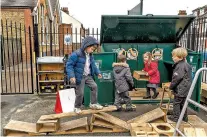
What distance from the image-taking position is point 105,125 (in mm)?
4469

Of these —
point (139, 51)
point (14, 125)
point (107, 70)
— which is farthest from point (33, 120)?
point (139, 51)

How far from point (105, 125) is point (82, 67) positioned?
121 centimetres

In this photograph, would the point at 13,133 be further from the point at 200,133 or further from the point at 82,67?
the point at 200,133

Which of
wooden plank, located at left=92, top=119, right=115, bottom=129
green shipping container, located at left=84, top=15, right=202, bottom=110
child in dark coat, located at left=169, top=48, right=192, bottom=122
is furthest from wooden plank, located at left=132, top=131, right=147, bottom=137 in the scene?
green shipping container, located at left=84, top=15, right=202, bottom=110

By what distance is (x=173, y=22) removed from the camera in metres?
6.19

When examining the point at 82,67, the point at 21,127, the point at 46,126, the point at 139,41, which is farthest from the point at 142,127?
the point at 139,41

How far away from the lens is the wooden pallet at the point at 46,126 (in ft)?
14.1

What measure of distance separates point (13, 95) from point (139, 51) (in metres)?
4.08

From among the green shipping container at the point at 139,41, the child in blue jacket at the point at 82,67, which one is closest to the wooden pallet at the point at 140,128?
the child in blue jacket at the point at 82,67

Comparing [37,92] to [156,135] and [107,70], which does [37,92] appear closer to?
[107,70]

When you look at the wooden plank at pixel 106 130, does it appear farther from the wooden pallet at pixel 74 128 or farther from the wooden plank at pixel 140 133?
the wooden plank at pixel 140 133

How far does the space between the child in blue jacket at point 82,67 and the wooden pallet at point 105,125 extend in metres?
0.24

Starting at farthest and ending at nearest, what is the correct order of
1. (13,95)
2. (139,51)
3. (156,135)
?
(13,95), (139,51), (156,135)

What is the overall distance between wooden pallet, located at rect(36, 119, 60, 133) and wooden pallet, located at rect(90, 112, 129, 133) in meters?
0.64
